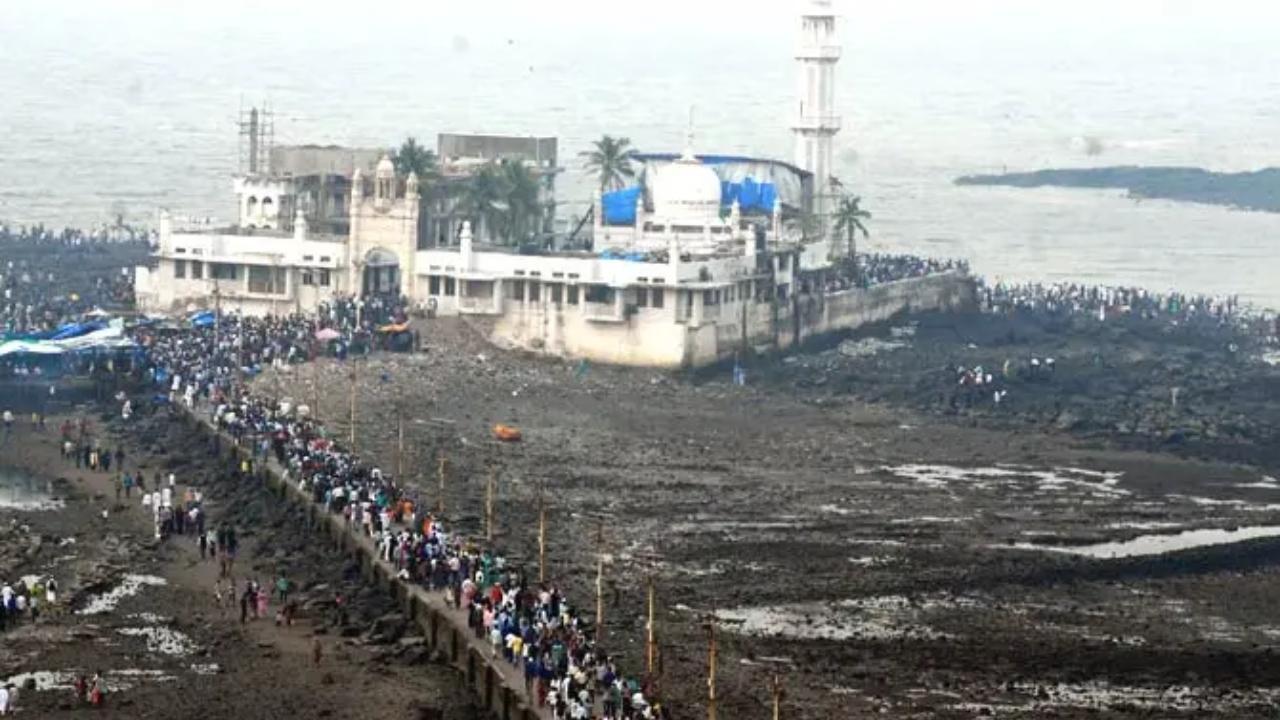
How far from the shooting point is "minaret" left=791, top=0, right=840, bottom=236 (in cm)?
9719

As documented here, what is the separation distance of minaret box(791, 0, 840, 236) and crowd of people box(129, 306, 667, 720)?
25664 millimetres

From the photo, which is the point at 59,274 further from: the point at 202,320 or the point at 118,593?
the point at 118,593

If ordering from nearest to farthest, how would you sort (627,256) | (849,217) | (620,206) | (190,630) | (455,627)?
(455,627) < (190,630) < (627,256) < (620,206) < (849,217)

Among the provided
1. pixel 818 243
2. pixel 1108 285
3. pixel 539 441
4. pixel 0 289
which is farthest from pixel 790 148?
pixel 539 441

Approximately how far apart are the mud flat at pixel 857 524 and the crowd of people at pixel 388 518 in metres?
1.18

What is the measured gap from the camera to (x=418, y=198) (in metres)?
76.6

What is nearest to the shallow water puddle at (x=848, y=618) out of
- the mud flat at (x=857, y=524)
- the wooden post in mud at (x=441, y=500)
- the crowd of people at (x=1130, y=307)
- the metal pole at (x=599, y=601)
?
the mud flat at (x=857, y=524)

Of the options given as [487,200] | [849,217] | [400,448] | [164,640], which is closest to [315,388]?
[400,448]

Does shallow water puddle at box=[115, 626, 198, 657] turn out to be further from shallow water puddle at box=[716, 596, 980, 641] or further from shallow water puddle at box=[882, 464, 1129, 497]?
shallow water puddle at box=[882, 464, 1129, 497]

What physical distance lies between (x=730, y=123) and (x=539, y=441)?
130710 millimetres

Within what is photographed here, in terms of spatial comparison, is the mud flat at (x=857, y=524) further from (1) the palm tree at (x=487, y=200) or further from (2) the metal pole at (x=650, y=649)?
(1) the palm tree at (x=487, y=200)

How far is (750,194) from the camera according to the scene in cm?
8769

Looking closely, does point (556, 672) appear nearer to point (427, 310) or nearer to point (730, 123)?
point (427, 310)

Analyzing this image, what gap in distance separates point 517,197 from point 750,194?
7.93m
